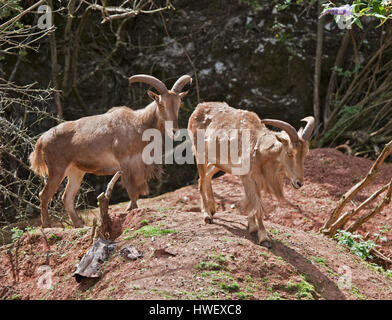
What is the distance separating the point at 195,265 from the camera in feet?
21.3

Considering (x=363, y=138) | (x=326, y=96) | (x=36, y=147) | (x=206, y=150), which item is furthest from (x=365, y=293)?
(x=326, y=96)

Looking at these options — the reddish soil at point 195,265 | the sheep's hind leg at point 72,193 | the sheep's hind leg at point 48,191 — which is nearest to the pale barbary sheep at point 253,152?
the reddish soil at point 195,265

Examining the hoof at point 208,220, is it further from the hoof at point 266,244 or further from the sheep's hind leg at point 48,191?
the sheep's hind leg at point 48,191

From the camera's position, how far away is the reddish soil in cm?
624

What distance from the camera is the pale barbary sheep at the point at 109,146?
9.36 meters

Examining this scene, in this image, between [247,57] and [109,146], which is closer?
[109,146]

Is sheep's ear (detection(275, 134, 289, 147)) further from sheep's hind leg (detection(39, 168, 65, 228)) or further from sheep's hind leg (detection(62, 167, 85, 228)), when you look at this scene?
sheep's hind leg (detection(39, 168, 65, 228))

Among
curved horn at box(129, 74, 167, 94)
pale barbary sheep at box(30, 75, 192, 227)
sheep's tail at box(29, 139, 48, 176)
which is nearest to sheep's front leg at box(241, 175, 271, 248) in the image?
pale barbary sheep at box(30, 75, 192, 227)

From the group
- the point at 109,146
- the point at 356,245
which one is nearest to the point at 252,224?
the point at 356,245

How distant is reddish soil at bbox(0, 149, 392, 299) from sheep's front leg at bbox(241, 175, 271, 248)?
0.13 m

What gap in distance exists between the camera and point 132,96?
15.2 m

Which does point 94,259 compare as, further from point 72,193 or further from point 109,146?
point 72,193

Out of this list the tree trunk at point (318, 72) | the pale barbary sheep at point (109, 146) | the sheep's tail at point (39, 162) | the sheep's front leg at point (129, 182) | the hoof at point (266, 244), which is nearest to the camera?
the hoof at point (266, 244)

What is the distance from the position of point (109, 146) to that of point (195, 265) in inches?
141
